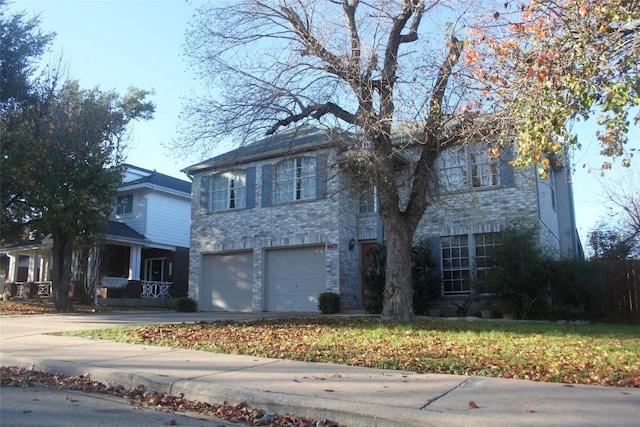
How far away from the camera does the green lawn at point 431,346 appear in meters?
6.79

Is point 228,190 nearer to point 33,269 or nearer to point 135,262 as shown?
point 135,262

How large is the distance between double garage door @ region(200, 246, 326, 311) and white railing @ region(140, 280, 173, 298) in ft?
18.8

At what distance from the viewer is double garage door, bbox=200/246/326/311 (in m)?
19.5

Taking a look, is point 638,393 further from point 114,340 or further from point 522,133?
Result: point 114,340

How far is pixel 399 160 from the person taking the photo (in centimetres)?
1662

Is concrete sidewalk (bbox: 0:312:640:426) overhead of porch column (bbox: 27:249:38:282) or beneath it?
beneath

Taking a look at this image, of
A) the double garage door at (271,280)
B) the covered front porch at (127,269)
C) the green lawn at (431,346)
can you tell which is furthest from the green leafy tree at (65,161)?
the green lawn at (431,346)

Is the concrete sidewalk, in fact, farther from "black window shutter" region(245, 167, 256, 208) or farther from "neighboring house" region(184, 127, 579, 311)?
"black window shutter" region(245, 167, 256, 208)

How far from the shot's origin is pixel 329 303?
1780 centimetres

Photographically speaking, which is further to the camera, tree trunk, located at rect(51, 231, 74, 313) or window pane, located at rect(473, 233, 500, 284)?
tree trunk, located at rect(51, 231, 74, 313)

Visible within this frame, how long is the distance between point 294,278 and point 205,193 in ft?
18.1

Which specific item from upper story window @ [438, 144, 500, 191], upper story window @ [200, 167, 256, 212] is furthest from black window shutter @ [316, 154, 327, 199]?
upper story window @ [438, 144, 500, 191]

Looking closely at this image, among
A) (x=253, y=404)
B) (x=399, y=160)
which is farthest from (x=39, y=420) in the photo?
(x=399, y=160)

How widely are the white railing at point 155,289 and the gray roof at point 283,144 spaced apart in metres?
7.25
